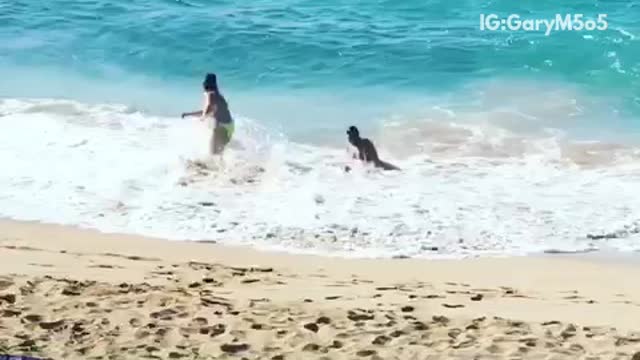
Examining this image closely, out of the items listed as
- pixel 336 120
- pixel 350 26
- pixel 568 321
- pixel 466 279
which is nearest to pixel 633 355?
pixel 568 321

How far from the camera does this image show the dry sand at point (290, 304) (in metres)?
5.33

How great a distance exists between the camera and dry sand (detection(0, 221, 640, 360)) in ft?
17.5

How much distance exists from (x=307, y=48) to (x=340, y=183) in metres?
4.68

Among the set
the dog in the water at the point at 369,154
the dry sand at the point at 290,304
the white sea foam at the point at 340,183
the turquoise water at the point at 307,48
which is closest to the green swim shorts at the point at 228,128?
the white sea foam at the point at 340,183

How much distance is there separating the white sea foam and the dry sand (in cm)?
46

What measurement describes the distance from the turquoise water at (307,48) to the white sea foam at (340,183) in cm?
95

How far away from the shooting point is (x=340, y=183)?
29.2 feet

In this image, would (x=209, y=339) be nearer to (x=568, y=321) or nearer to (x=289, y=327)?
(x=289, y=327)

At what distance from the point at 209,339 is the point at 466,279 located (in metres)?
1.88
